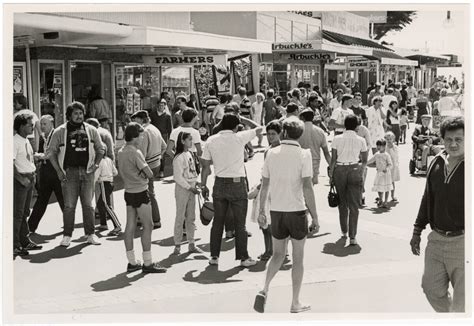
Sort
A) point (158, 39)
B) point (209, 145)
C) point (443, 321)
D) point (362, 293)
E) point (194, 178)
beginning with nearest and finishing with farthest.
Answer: point (443, 321) < point (362, 293) < point (209, 145) < point (194, 178) < point (158, 39)

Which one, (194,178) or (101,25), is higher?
(101,25)

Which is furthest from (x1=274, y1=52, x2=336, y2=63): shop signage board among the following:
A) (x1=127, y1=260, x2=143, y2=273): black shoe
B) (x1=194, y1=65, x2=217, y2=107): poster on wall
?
(x1=127, y1=260, x2=143, y2=273): black shoe

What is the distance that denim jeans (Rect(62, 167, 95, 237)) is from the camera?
347 inches

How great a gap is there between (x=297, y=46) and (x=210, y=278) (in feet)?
61.6

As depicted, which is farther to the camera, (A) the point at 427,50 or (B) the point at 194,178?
(A) the point at 427,50

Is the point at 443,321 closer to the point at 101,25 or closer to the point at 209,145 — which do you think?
the point at 209,145

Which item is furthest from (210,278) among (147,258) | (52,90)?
(52,90)

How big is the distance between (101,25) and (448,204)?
9.34m

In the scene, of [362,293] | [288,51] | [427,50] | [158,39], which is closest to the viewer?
[362,293]

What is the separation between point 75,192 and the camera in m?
8.83

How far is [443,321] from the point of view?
5445mm

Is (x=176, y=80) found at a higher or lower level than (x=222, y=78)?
lower

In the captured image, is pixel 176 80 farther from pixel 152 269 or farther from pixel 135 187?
pixel 152 269

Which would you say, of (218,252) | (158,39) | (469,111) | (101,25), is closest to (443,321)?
(469,111)
